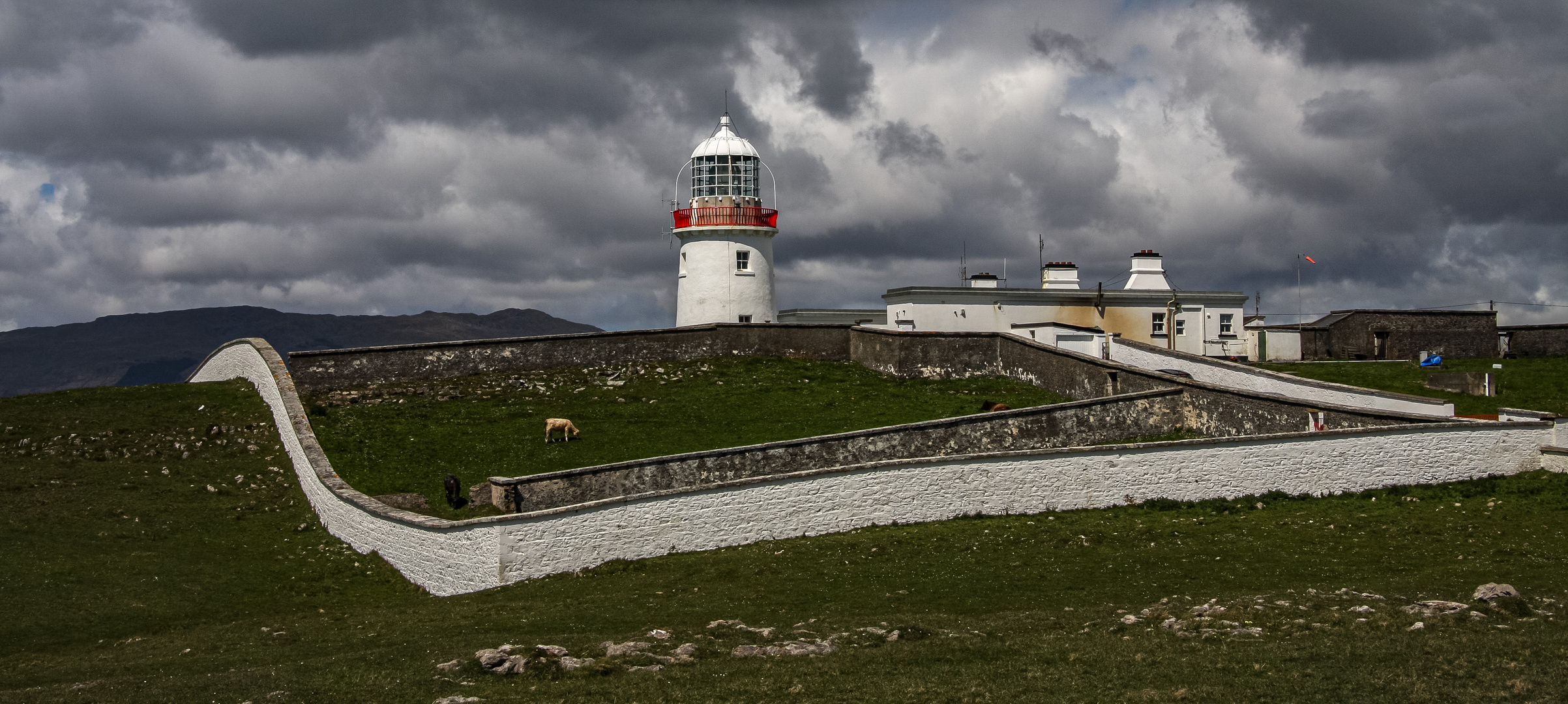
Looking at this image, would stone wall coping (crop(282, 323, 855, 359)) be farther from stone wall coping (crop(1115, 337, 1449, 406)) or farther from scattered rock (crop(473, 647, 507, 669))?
scattered rock (crop(473, 647, 507, 669))

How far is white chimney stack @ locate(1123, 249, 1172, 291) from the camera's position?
2069 inches

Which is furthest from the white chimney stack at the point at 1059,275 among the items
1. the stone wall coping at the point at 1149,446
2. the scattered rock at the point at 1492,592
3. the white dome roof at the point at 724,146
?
the scattered rock at the point at 1492,592

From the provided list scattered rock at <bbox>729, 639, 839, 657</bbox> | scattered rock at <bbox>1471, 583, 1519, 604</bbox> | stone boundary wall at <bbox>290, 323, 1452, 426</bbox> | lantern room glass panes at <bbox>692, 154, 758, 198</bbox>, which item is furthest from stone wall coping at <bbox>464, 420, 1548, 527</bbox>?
lantern room glass panes at <bbox>692, 154, 758, 198</bbox>

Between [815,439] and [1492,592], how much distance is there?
47.6ft

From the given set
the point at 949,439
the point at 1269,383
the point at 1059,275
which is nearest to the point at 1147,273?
the point at 1059,275

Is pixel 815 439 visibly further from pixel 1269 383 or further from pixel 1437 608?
pixel 1269 383

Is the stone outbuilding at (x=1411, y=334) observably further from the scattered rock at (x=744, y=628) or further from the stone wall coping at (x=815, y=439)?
the scattered rock at (x=744, y=628)

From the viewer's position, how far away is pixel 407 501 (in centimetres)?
2547

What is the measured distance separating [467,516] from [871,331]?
21.1 meters

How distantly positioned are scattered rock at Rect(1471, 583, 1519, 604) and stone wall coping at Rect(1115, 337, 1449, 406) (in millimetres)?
16165

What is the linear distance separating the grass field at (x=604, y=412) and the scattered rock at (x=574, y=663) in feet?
36.2

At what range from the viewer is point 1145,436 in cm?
3130

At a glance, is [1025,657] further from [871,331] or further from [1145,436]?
[871,331]

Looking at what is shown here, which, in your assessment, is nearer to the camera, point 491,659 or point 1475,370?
point 491,659
